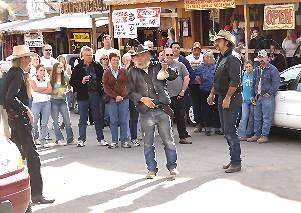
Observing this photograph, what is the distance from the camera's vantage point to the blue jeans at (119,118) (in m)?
11.0

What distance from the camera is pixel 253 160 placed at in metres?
9.02

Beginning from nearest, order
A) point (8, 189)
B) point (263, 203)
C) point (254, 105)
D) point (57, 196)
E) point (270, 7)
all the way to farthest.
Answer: point (8, 189) < point (263, 203) < point (57, 196) < point (254, 105) < point (270, 7)

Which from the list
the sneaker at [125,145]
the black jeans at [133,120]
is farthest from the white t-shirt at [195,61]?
the sneaker at [125,145]

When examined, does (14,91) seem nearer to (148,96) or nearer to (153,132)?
(148,96)

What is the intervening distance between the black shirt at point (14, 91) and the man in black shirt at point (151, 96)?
178 cm

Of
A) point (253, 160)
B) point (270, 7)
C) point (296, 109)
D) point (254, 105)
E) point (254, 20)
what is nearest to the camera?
point (253, 160)

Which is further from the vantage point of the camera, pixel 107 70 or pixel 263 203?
pixel 107 70

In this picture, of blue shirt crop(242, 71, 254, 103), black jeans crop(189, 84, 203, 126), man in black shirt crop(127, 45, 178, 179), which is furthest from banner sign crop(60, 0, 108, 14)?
man in black shirt crop(127, 45, 178, 179)

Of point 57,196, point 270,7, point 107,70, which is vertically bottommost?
point 57,196

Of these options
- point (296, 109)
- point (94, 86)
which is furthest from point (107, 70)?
point (296, 109)

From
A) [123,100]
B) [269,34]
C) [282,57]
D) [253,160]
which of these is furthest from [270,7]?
[253,160]

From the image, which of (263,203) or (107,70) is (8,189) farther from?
(107,70)

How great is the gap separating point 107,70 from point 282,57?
200 inches

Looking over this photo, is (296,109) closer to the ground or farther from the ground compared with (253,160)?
farther from the ground
